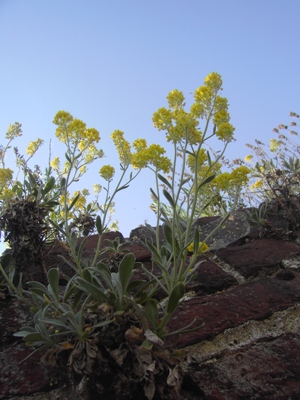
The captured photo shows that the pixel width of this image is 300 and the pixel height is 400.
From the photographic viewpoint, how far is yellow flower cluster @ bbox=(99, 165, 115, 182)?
200cm

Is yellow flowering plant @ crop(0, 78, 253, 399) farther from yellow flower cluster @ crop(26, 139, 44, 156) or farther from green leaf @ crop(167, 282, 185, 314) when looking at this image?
yellow flower cluster @ crop(26, 139, 44, 156)

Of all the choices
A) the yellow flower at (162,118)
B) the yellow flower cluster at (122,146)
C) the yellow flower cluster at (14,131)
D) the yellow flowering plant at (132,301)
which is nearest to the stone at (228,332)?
the yellow flowering plant at (132,301)

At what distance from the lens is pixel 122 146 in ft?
6.51

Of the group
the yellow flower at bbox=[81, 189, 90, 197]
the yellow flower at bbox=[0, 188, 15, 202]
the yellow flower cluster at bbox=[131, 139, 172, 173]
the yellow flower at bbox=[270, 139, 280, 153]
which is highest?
the yellow flower at bbox=[270, 139, 280, 153]

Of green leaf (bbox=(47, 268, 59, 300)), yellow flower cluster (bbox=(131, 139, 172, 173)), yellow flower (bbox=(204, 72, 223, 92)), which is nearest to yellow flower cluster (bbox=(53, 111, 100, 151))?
yellow flower cluster (bbox=(131, 139, 172, 173))

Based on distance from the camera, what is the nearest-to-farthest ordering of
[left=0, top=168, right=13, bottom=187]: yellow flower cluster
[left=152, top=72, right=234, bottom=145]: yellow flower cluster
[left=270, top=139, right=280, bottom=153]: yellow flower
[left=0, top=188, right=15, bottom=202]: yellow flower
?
[left=152, top=72, right=234, bottom=145]: yellow flower cluster < [left=0, top=188, right=15, bottom=202]: yellow flower < [left=0, top=168, right=13, bottom=187]: yellow flower cluster < [left=270, top=139, right=280, bottom=153]: yellow flower

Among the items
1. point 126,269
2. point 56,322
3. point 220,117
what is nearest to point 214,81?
point 220,117

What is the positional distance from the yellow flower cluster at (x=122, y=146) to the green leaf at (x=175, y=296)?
3.08 ft

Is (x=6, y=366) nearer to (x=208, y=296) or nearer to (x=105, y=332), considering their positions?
(x=105, y=332)

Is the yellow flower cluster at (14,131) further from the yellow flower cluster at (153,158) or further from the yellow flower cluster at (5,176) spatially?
the yellow flower cluster at (153,158)

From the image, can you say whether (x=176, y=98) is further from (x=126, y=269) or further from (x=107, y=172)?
(x=126, y=269)

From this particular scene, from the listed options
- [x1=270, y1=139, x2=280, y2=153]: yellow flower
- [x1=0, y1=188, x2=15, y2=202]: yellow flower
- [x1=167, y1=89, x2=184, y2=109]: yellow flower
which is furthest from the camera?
[x1=270, y1=139, x2=280, y2=153]: yellow flower

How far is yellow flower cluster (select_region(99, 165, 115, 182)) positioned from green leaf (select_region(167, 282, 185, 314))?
936 millimetres

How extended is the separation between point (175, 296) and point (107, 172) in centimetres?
96
